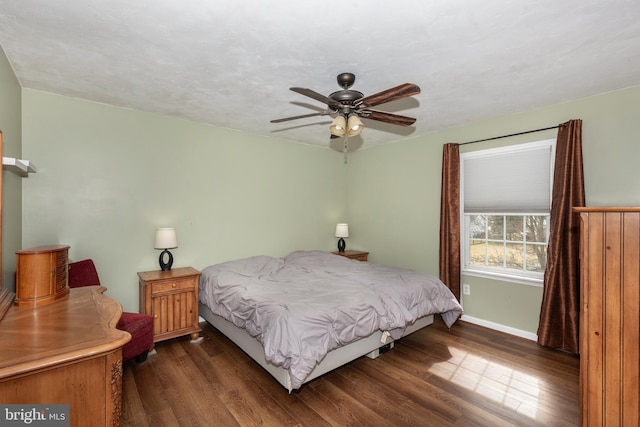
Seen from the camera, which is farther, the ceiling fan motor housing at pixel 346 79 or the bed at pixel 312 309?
the ceiling fan motor housing at pixel 346 79

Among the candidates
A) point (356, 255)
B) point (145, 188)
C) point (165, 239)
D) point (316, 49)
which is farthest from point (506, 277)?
point (145, 188)

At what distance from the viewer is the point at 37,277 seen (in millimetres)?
1626

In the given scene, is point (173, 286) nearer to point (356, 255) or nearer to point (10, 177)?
point (10, 177)

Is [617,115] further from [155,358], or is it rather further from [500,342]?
[155,358]

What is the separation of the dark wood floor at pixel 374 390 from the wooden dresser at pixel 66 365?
1.11m

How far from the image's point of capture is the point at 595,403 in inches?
58.1

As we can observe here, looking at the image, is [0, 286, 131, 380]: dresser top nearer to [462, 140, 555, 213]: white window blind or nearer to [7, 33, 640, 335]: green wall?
[7, 33, 640, 335]: green wall

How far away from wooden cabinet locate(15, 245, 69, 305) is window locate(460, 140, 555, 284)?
4142mm

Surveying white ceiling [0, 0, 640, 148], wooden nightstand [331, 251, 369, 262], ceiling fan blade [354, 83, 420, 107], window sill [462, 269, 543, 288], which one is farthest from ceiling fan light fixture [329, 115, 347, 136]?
wooden nightstand [331, 251, 369, 262]

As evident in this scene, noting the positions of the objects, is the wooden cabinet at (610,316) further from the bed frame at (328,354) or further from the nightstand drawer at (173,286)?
the nightstand drawer at (173,286)

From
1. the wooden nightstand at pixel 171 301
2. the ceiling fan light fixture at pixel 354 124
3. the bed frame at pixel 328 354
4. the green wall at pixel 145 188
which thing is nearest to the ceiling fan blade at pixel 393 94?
the ceiling fan light fixture at pixel 354 124

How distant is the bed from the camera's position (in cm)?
215

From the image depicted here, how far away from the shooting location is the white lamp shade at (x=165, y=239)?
3.29 metres

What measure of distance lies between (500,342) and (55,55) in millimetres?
4898
